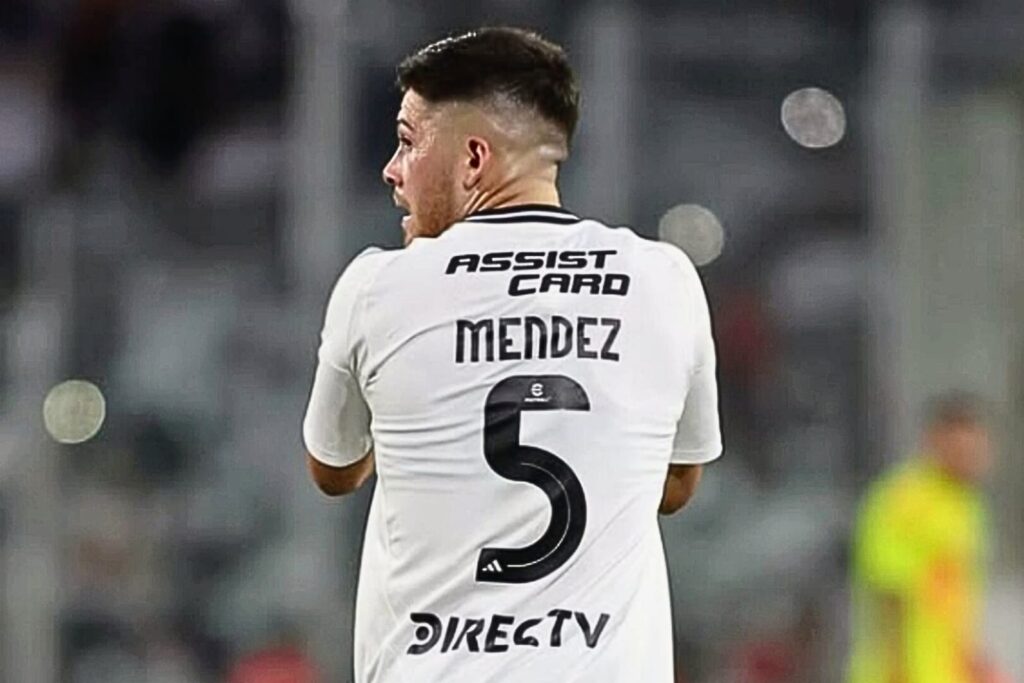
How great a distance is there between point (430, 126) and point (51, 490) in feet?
20.1

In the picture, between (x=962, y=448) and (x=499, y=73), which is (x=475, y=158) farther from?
(x=962, y=448)

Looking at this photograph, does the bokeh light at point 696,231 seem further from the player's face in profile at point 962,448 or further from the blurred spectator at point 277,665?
the blurred spectator at point 277,665

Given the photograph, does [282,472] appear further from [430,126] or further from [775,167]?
[430,126]

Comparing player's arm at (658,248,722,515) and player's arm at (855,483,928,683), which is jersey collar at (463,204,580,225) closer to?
player's arm at (658,248,722,515)

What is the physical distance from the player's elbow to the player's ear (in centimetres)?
41

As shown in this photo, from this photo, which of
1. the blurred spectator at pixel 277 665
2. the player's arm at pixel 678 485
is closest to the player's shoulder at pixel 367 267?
the player's arm at pixel 678 485

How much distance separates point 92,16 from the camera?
9.65m

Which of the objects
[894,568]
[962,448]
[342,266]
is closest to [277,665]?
[342,266]

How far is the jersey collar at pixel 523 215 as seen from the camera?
350 centimetres

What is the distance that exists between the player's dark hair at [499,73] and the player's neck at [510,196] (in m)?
0.08

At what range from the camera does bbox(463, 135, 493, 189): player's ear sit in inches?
138

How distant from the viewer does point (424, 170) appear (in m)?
3.54

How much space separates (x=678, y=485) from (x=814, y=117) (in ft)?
21.1

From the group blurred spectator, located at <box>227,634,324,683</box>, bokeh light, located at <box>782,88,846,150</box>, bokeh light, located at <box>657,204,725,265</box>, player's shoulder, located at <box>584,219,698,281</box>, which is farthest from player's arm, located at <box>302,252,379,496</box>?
bokeh light, located at <box>782,88,846,150</box>
